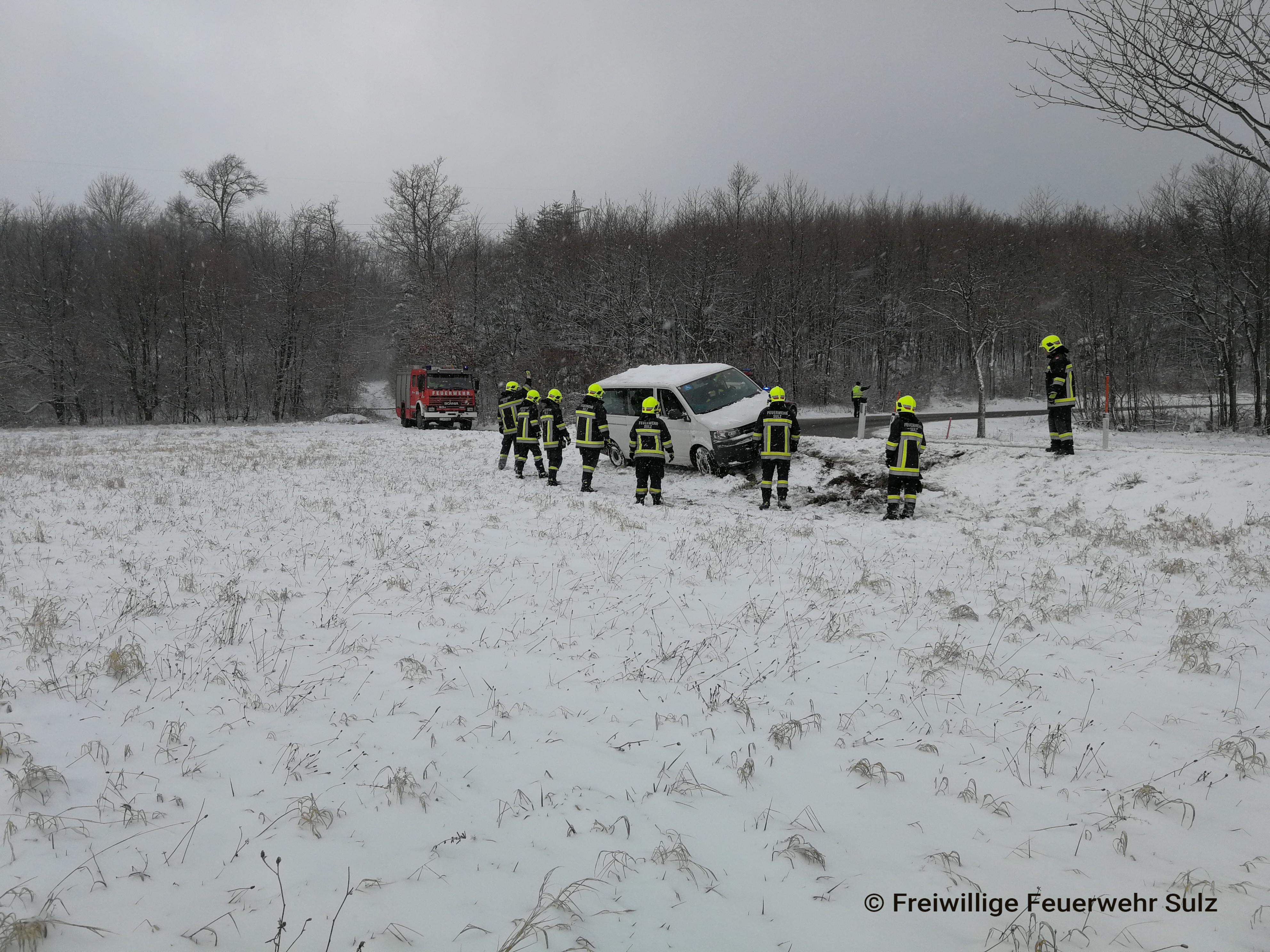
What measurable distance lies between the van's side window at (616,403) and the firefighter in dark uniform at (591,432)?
80.2 inches

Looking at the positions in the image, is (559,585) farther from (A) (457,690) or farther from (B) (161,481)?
(B) (161,481)

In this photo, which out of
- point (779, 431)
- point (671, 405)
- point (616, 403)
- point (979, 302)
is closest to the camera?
point (779, 431)

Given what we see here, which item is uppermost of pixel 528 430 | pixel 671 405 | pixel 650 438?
pixel 671 405

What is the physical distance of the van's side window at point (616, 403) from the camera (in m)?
15.1

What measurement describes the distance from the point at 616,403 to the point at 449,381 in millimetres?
15954

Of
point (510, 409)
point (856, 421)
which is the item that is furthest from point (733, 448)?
point (856, 421)

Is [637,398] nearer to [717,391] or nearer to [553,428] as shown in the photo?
[717,391]

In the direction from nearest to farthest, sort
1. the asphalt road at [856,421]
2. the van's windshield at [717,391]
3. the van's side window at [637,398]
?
the van's windshield at [717,391] < the van's side window at [637,398] < the asphalt road at [856,421]

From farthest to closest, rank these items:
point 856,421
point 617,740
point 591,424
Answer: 1. point 856,421
2. point 591,424
3. point 617,740

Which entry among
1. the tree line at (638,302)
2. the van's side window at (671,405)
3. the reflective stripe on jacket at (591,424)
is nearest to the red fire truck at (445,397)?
the tree line at (638,302)

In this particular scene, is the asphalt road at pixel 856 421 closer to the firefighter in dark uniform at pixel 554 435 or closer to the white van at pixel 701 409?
the white van at pixel 701 409

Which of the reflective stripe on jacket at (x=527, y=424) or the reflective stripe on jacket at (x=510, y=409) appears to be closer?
the reflective stripe on jacket at (x=527, y=424)

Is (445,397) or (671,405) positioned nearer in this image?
(671,405)

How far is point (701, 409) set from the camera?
13.9 m
